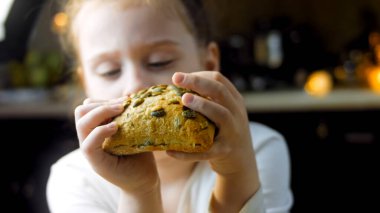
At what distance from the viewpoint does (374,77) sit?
6.17 feet

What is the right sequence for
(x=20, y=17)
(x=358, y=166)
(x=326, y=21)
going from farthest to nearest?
(x=326, y=21) < (x=358, y=166) < (x=20, y=17)

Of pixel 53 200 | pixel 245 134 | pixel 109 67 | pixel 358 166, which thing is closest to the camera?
pixel 245 134

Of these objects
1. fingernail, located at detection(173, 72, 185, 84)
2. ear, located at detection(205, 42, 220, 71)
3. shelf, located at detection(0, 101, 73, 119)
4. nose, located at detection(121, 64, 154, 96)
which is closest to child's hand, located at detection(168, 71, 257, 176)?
fingernail, located at detection(173, 72, 185, 84)

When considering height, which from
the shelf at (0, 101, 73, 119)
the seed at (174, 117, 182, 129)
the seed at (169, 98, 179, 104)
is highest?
the seed at (169, 98, 179, 104)

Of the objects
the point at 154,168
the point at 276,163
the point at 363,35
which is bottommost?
the point at 363,35

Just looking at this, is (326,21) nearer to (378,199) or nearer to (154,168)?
(378,199)

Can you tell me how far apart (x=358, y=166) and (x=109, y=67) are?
1.25 metres

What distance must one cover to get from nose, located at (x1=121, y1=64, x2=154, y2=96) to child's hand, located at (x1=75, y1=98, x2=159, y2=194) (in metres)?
0.12

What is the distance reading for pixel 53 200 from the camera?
0.86 meters

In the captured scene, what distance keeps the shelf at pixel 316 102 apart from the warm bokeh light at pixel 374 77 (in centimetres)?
11

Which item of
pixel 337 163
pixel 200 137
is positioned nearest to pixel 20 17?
pixel 337 163

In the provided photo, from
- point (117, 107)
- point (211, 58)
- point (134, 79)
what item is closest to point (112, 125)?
point (117, 107)

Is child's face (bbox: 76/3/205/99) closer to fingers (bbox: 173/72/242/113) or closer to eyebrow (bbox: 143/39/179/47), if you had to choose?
eyebrow (bbox: 143/39/179/47)

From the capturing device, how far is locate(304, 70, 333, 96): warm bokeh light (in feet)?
5.97
